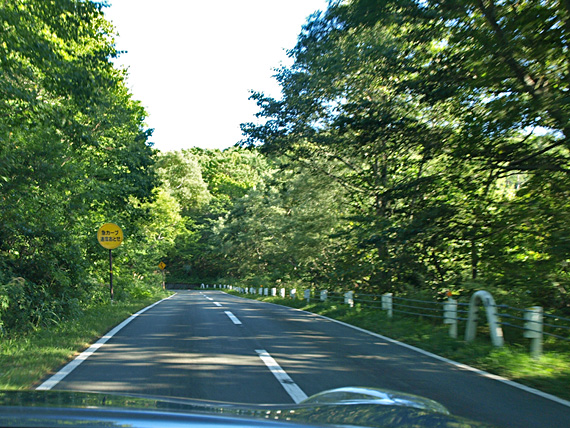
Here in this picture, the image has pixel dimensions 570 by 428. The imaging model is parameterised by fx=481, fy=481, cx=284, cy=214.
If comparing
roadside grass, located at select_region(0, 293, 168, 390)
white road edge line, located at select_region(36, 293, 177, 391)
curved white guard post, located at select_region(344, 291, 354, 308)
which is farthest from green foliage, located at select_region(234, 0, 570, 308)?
roadside grass, located at select_region(0, 293, 168, 390)

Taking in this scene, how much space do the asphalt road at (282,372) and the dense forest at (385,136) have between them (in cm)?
355

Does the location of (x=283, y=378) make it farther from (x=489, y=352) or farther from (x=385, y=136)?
(x=385, y=136)

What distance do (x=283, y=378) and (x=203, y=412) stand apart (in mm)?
4439

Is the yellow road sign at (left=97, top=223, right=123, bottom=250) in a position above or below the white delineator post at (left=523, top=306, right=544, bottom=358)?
above

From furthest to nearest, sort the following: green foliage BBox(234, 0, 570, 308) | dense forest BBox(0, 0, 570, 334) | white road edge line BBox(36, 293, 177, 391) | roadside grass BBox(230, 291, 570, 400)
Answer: green foliage BBox(234, 0, 570, 308), dense forest BBox(0, 0, 570, 334), roadside grass BBox(230, 291, 570, 400), white road edge line BBox(36, 293, 177, 391)

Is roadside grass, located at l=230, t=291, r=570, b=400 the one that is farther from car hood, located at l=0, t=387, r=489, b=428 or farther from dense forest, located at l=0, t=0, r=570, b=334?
car hood, located at l=0, t=387, r=489, b=428

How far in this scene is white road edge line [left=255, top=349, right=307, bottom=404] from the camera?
545 centimetres

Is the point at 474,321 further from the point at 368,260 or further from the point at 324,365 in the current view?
the point at 368,260

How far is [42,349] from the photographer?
8.13m

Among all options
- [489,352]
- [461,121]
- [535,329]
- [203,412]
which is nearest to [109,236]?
[461,121]

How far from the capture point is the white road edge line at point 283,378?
5.45 meters

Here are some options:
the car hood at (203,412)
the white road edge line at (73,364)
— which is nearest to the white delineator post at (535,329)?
the car hood at (203,412)

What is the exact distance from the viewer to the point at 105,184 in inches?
737

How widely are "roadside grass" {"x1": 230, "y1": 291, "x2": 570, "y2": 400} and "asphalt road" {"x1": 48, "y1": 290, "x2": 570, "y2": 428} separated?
487mm
